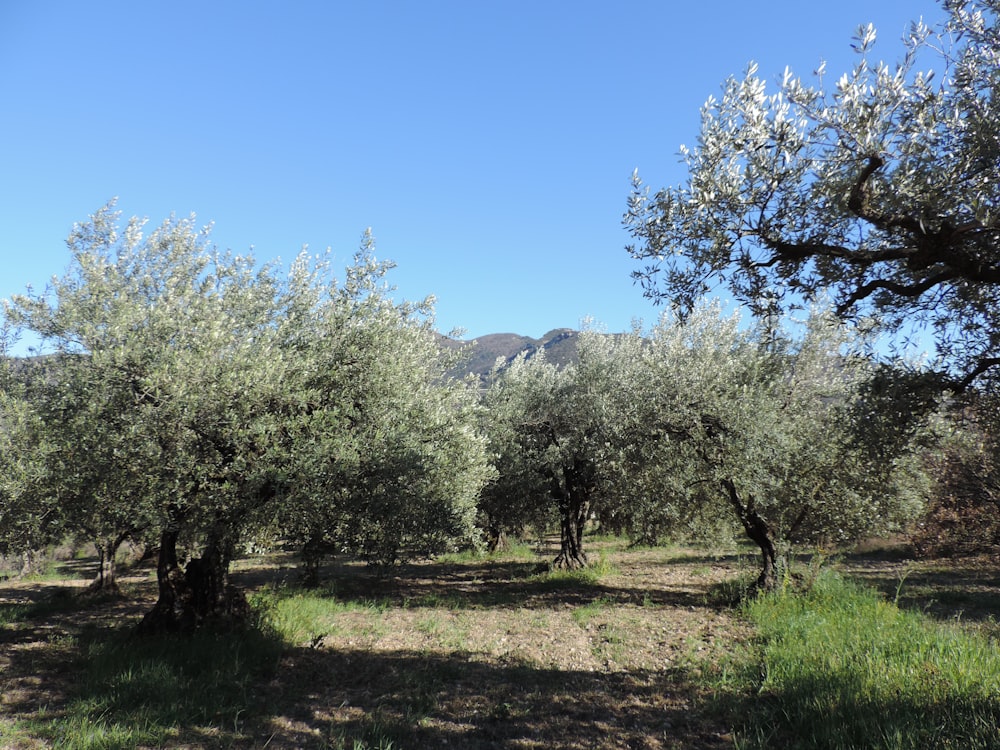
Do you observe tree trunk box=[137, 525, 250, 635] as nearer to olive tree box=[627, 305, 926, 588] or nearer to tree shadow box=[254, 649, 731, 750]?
tree shadow box=[254, 649, 731, 750]

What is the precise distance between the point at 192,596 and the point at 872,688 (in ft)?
46.7

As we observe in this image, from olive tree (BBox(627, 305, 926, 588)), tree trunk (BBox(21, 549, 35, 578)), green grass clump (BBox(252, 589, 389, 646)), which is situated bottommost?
tree trunk (BBox(21, 549, 35, 578))

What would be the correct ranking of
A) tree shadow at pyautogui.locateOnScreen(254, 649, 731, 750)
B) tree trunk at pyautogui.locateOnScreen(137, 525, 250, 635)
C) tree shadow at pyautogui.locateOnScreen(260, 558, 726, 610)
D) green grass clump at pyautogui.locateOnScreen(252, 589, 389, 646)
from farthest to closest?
tree shadow at pyautogui.locateOnScreen(260, 558, 726, 610) → green grass clump at pyautogui.locateOnScreen(252, 589, 389, 646) → tree trunk at pyautogui.locateOnScreen(137, 525, 250, 635) → tree shadow at pyautogui.locateOnScreen(254, 649, 731, 750)

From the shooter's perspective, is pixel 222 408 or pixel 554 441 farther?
pixel 554 441

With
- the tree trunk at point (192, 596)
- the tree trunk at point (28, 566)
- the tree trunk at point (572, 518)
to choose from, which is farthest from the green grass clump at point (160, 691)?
the tree trunk at point (28, 566)

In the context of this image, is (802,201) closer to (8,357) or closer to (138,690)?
(138,690)

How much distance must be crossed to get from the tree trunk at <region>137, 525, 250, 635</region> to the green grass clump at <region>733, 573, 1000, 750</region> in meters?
11.6

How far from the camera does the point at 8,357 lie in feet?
44.2

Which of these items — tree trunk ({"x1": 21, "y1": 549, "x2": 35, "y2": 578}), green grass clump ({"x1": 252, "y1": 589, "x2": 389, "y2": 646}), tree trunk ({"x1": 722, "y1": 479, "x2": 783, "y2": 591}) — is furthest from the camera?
tree trunk ({"x1": 21, "y1": 549, "x2": 35, "y2": 578})

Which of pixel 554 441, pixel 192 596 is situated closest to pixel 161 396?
pixel 192 596

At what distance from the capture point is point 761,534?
1717 cm

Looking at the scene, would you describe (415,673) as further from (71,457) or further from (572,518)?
(572,518)

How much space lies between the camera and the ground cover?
798cm

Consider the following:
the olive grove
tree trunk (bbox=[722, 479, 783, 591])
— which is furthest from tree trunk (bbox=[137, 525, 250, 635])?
tree trunk (bbox=[722, 479, 783, 591])
